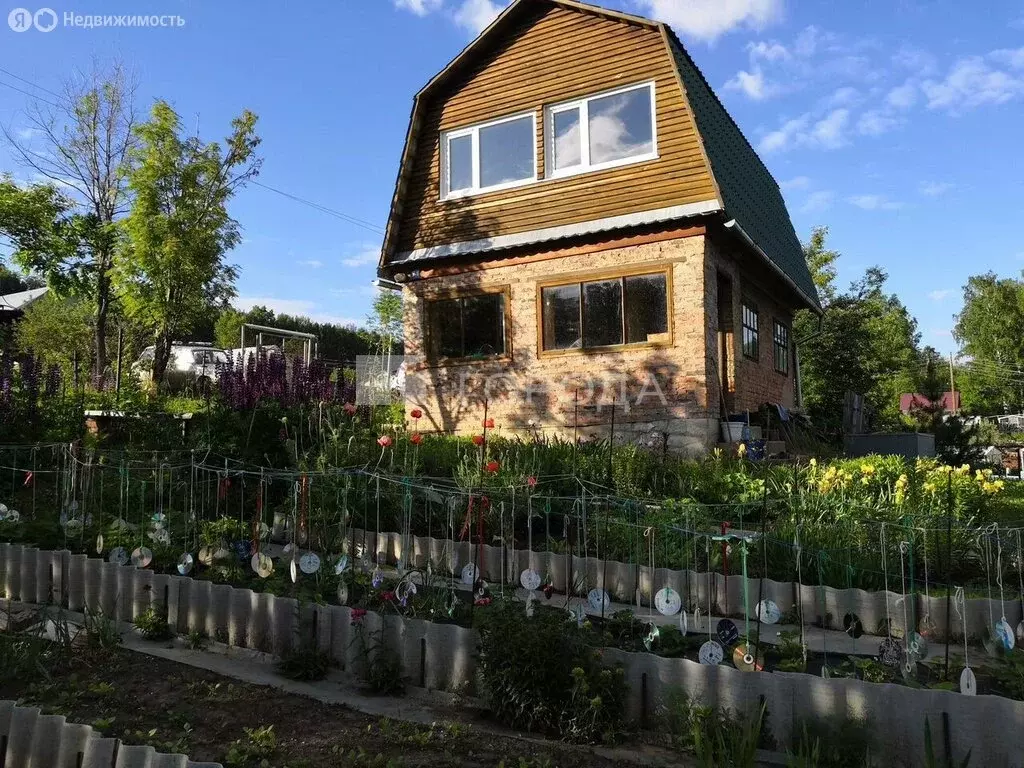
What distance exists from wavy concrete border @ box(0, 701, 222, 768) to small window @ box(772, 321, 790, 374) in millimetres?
12969

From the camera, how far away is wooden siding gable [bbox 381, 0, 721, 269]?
32.7ft

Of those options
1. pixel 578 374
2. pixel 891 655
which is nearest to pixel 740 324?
pixel 578 374

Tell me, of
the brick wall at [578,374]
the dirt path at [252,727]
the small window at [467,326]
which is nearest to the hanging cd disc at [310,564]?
the dirt path at [252,727]

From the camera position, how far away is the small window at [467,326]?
→ 37.2 ft

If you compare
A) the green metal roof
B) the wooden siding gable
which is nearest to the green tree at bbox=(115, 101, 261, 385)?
the wooden siding gable

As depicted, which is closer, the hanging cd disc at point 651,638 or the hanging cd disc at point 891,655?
the hanging cd disc at point 891,655

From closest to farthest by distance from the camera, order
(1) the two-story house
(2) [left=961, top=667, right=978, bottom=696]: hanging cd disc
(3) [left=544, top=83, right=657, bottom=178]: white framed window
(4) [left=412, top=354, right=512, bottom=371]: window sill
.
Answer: (2) [left=961, top=667, right=978, bottom=696]: hanging cd disc, (1) the two-story house, (3) [left=544, top=83, right=657, bottom=178]: white framed window, (4) [left=412, top=354, right=512, bottom=371]: window sill

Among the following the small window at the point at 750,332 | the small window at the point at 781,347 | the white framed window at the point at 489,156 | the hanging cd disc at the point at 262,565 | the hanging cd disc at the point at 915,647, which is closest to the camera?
the hanging cd disc at the point at 915,647

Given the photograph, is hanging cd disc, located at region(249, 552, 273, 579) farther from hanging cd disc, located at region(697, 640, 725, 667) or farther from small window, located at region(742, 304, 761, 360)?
small window, located at region(742, 304, 761, 360)

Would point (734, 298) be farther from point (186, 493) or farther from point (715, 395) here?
point (186, 493)

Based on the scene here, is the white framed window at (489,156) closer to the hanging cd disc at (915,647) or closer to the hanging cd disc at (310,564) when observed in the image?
the hanging cd disc at (310,564)

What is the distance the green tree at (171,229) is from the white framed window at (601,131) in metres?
9.30

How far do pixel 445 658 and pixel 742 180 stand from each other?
1017cm

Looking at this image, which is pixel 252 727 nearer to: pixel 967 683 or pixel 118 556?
pixel 118 556
